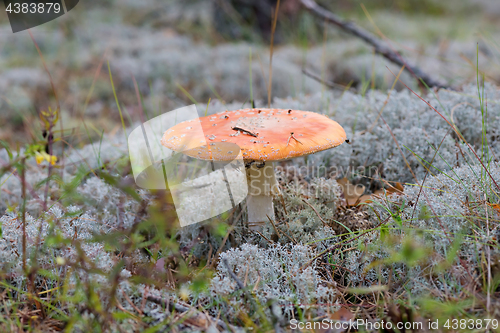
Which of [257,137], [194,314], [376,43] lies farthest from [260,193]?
[376,43]

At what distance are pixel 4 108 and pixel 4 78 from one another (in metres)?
1.19

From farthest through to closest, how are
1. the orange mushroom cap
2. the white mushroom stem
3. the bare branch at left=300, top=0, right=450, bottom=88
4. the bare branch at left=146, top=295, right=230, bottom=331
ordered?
the bare branch at left=300, top=0, right=450, bottom=88
the white mushroom stem
the orange mushroom cap
the bare branch at left=146, top=295, right=230, bottom=331

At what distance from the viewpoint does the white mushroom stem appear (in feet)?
6.91

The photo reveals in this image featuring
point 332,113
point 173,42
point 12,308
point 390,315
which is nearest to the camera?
point 390,315

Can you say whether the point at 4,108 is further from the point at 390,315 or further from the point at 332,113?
the point at 390,315

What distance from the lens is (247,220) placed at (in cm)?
228

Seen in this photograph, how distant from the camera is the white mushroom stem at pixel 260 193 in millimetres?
2105

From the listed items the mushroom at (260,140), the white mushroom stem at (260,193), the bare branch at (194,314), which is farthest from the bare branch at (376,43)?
the bare branch at (194,314)

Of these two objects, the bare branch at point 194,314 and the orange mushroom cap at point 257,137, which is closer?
the bare branch at point 194,314

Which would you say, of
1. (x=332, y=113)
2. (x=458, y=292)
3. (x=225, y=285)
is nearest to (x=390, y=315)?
(x=458, y=292)

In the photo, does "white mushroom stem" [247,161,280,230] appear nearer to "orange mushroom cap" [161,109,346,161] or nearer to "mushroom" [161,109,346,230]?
"mushroom" [161,109,346,230]

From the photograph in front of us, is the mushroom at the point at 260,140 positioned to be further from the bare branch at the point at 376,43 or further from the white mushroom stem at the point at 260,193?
the bare branch at the point at 376,43

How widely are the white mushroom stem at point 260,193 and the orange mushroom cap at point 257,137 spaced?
29cm

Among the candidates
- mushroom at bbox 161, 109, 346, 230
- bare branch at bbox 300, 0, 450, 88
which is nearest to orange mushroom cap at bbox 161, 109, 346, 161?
mushroom at bbox 161, 109, 346, 230
